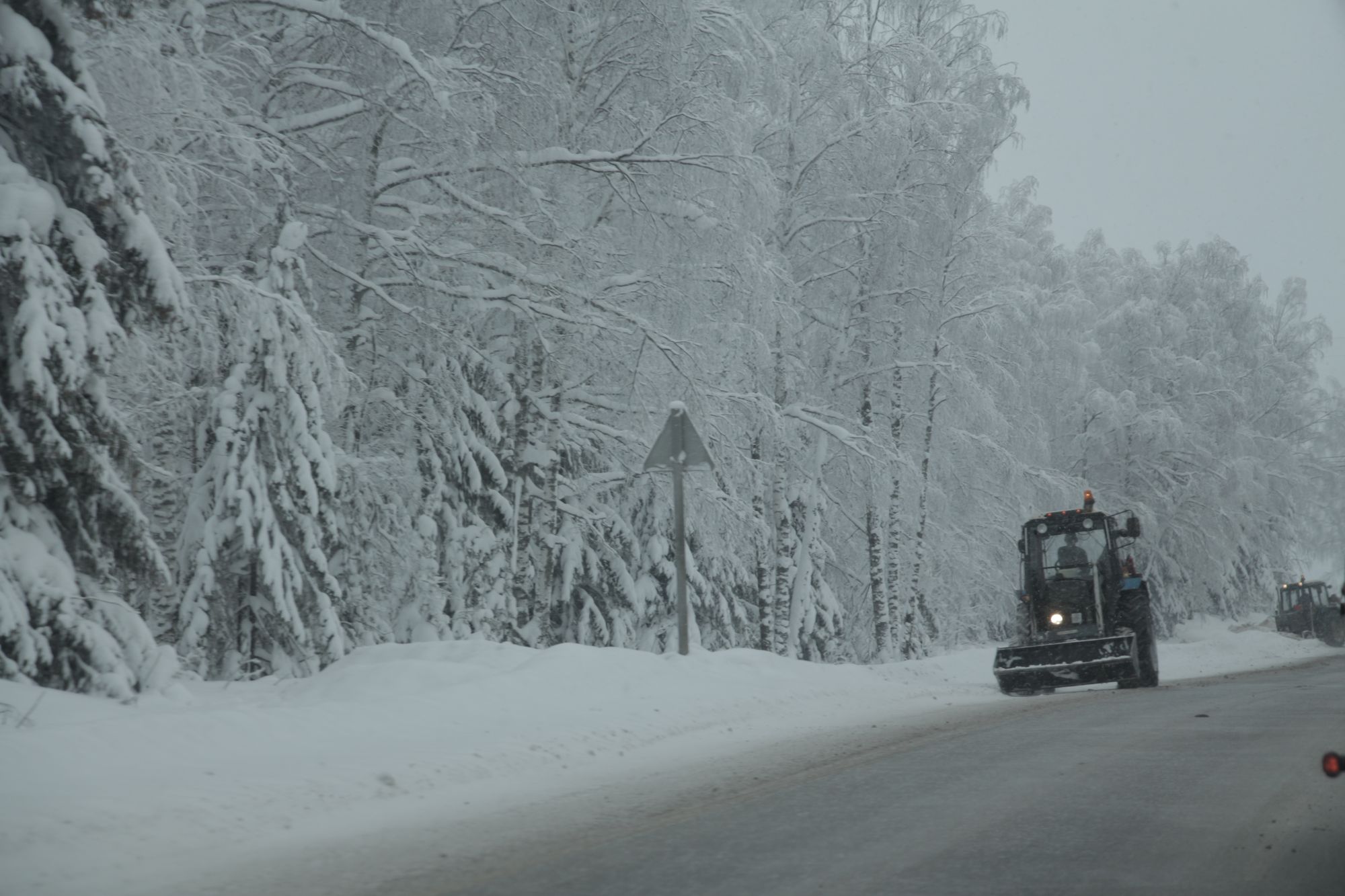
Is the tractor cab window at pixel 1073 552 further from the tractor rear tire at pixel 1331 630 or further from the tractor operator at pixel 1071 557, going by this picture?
the tractor rear tire at pixel 1331 630

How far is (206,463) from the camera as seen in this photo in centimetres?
998

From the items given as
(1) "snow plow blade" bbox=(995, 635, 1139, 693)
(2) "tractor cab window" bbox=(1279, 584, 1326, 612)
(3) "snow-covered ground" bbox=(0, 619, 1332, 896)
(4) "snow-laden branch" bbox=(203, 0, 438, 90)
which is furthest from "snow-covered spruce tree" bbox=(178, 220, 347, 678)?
(2) "tractor cab window" bbox=(1279, 584, 1326, 612)

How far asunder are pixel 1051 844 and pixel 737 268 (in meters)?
10.9

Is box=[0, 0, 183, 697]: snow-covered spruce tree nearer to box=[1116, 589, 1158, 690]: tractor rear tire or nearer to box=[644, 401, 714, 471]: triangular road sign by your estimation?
box=[644, 401, 714, 471]: triangular road sign

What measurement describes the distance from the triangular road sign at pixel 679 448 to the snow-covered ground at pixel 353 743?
1963 mm

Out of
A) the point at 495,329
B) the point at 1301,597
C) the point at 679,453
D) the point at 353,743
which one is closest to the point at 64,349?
the point at 353,743

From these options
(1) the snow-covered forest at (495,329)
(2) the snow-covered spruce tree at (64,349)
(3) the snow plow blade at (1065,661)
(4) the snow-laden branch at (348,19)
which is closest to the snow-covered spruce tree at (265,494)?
(1) the snow-covered forest at (495,329)

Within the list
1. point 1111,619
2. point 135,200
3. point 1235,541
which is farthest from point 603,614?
point 1235,541

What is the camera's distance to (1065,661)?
617 inches

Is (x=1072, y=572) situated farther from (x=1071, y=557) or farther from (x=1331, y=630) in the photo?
(x=1331, y=630)

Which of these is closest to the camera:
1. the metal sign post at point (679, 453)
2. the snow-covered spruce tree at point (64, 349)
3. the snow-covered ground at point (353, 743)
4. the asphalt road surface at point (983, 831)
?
the asphalt road surface at point (983, 831)

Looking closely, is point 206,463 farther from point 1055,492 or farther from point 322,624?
point 1055,492

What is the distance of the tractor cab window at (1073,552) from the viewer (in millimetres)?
17781

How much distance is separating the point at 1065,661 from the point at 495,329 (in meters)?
8.43
